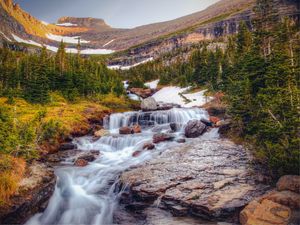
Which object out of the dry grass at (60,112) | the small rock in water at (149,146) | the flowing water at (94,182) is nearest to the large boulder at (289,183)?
the flowing water at (94,182)

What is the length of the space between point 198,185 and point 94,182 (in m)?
7.90

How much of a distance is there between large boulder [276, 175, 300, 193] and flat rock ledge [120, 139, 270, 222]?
905mm

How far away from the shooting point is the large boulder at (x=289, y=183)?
10.7 m

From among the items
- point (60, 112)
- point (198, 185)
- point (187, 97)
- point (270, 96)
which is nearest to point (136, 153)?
point (198, 185)

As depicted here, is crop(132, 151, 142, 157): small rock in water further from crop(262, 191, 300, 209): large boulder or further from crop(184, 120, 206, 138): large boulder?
crop(262, 191, 300, 209): large boulder

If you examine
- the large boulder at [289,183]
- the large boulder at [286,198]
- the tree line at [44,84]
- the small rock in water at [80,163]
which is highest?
the tree line at [44,84]

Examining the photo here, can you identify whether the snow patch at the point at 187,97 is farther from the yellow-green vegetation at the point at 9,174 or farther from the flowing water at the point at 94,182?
the yellow-green vegetation at the point at 9,174

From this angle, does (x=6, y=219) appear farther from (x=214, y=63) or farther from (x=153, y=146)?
(x=214, y=63)

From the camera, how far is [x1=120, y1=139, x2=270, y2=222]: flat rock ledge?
11.2 m

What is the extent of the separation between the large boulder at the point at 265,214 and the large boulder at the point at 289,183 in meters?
1.43

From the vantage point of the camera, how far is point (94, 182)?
56.7 feet

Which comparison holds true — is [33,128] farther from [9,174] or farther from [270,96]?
[270,96]

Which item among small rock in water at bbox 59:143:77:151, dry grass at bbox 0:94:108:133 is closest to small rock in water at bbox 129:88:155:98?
dry grass at bbox 0:94:108:133

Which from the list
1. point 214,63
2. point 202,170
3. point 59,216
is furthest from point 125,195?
point 214,63
